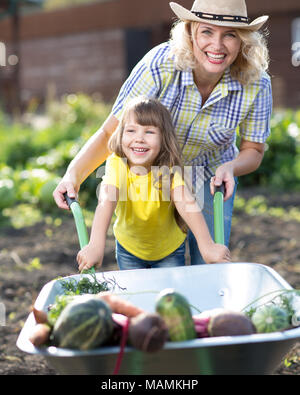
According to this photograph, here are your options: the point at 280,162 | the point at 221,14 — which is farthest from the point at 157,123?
the point at 280,162

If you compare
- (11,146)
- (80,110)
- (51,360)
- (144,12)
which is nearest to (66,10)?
(144,12)

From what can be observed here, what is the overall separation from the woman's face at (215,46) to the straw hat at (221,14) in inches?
1.5

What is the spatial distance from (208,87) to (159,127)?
17.6 inches

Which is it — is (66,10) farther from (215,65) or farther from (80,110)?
(215,65)

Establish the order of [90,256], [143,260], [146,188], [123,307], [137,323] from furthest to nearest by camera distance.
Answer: [143,260] < [146,188] < [90,256] < [123,307] < [137,323]

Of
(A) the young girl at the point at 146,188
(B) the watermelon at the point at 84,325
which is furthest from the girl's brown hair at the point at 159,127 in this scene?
(B) the watermelon at the point at 84,325

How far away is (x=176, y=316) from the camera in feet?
5.56

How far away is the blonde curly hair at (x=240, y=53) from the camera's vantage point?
2.66 m

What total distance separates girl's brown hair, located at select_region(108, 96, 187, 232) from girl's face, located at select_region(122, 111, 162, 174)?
0.06 ft

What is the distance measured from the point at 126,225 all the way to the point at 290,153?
5.39 meters

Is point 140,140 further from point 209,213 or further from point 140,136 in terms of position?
point 209,213

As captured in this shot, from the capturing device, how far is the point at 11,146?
817cm

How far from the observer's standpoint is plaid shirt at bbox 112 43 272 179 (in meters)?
2.70

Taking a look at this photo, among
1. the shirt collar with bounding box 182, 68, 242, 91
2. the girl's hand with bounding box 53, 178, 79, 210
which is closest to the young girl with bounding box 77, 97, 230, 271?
the girl's hand with bounding box 53, 178, 79, 210
